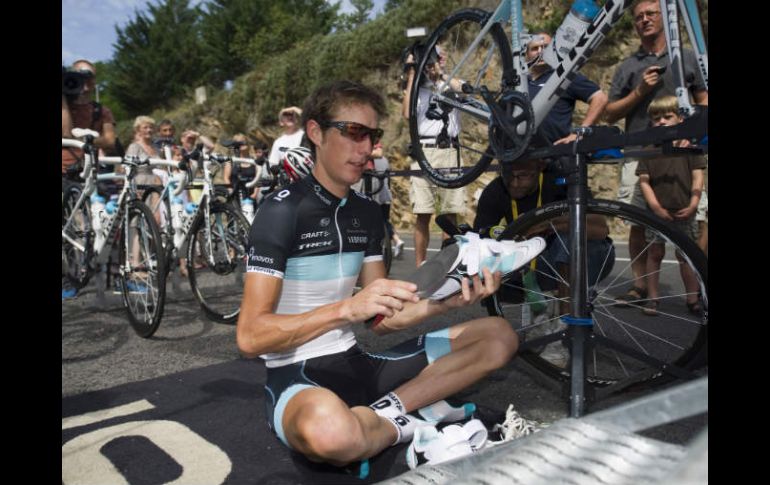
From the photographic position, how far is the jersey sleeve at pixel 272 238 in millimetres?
2248

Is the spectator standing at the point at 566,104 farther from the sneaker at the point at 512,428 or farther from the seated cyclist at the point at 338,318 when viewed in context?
the sneaker at the point at 512,428

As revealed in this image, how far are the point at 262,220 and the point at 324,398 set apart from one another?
29.2 inches

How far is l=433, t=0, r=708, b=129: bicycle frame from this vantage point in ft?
8.85

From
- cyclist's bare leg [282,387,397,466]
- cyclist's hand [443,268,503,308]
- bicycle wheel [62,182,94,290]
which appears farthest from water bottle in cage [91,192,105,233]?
cyclist's hand [443,268,503,308]

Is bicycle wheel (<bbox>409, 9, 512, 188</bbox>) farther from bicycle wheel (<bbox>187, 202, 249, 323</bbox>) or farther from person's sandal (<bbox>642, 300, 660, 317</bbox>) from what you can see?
bicycle wheel (<bbox>187, 202, 249, 323</bbox>)

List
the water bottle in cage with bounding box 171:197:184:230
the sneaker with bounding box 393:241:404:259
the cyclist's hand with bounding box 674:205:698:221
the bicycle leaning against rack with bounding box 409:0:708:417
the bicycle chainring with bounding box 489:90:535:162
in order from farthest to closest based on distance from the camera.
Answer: the sneaker with bounding box 393:241:404:259, the water bottle in cage with bounding box 171:197:184:230, the cyclist's hand with bounding box 674:205:698:221, the bicycle chainring with bounding box 489:90:535:162, the bicycle leaning against rack with bounding box 409:0:708:417

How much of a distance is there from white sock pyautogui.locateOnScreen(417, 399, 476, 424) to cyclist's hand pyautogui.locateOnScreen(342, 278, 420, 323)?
2.25 feet

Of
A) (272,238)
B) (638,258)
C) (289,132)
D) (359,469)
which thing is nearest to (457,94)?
(638,258)

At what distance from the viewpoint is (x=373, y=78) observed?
2014 cm

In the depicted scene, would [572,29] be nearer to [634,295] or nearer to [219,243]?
[634,295]

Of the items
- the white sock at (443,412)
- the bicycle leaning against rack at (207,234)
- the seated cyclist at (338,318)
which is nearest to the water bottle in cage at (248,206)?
the bicycle leaning against rack at (207,234)

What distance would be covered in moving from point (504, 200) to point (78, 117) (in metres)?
4.23
